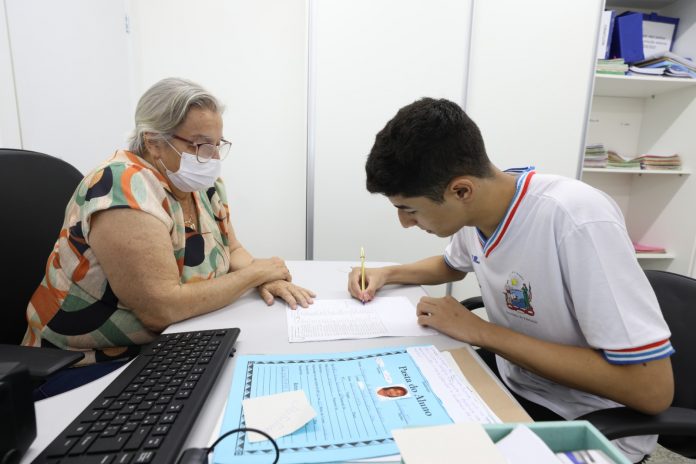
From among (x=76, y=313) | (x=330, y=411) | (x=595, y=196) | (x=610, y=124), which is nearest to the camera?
(x=330, y=411)

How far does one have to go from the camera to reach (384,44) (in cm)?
200

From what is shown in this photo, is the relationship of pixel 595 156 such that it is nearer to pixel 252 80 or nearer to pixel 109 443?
pixel 252 80

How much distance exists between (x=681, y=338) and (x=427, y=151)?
688mm

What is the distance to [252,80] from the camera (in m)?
2.28

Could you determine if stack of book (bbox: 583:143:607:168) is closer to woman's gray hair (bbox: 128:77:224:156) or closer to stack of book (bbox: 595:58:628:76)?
stack of book (bbox: 595:58:628:76)

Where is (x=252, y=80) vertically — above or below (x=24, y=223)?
above

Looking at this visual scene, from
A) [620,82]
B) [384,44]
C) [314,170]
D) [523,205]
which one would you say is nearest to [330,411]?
[523,205]

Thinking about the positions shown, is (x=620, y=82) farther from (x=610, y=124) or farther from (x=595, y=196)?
(x=595, y=196)

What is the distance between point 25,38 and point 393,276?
1.49 meters

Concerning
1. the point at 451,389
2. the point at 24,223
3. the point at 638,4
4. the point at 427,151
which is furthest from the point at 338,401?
the point at 638,4

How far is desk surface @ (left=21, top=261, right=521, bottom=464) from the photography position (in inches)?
21.7

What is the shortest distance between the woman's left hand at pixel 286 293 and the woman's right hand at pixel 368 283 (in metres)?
0.11

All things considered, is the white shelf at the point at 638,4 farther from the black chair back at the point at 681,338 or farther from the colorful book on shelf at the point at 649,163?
the black chair back at the point at 681,338

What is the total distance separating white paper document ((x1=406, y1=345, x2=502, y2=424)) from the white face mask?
0.71 metres
